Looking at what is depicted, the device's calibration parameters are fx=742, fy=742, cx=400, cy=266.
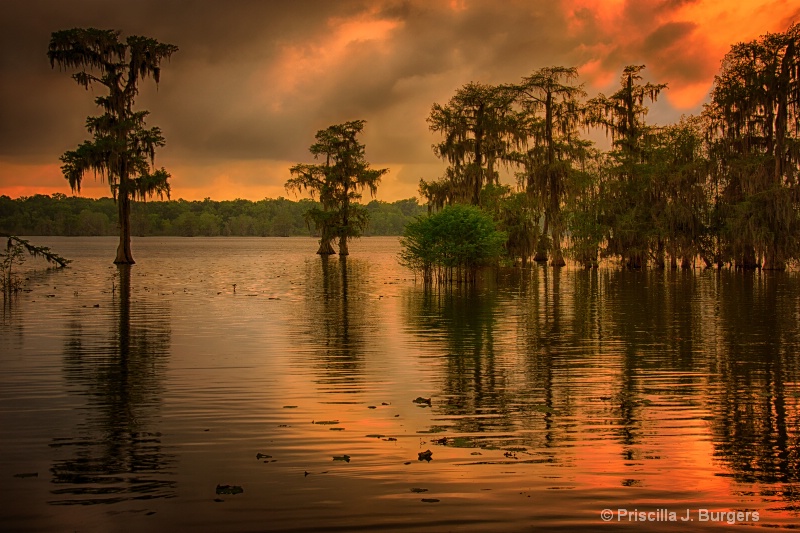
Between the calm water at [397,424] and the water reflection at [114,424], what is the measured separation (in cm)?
4

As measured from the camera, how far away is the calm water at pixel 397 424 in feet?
19.1

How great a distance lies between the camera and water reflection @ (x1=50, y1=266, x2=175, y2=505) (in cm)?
629

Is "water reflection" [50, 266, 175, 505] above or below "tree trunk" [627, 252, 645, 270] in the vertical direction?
below

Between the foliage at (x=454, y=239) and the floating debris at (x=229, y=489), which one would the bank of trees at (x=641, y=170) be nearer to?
the foliage at (x=454, y=239)

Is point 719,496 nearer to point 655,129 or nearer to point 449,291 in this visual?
point 449,291

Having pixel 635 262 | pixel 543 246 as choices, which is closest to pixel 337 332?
pixel 635 262

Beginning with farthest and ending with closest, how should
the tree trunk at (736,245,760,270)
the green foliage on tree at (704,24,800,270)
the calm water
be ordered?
the tree trunk at (736,245,760,270) < the green foliage on tree at (704,24,800,270) < the calm water

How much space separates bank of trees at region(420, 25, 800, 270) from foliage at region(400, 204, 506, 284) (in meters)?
8.91

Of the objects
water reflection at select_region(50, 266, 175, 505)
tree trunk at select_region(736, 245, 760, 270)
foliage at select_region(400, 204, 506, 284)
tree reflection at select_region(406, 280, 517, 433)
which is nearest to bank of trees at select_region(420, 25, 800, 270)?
tree trunk at select_region(736, 245, 760, 270)

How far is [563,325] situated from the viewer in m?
19.0

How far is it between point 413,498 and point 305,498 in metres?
0.88

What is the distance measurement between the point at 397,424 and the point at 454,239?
2584cm

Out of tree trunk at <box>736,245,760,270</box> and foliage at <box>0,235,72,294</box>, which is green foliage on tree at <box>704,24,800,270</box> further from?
foliage at <box>0,235,72,294</box>

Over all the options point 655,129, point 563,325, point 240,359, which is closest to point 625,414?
point 240,359
